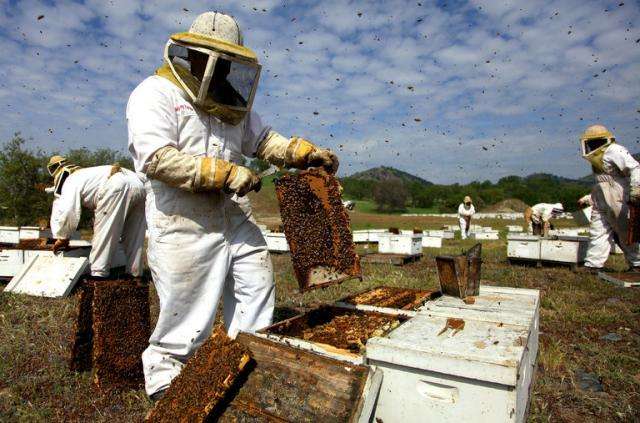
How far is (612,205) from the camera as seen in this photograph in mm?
7969

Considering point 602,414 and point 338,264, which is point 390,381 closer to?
point 338,264

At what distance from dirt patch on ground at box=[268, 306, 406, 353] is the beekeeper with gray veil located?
0.92 feet

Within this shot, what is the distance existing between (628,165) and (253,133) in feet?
23.9

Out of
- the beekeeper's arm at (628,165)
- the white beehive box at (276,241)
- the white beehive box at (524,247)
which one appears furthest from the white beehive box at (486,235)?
the beekeeper's arm at (628,165)

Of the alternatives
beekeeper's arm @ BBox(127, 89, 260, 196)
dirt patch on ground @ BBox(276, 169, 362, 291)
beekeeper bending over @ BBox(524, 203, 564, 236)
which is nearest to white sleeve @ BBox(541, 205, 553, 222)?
beekeeper bending over @ BBox(524, 203, 564, 236)

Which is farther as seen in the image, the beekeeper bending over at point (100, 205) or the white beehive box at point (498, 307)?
the beekeeper bending over at point (100, 205)

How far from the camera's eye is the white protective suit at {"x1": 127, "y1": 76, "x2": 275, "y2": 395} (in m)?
2.78

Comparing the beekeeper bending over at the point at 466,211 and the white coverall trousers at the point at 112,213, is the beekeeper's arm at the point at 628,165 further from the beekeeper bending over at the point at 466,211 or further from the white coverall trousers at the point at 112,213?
the beekeeper bending over at the point at 466,211

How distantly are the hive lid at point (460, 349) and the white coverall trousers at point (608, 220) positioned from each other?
7086 mm

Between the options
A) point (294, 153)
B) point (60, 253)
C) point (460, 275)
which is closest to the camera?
point (460, 275)

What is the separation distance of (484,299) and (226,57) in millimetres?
2527

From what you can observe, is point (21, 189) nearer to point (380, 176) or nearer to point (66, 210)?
point (66, 210)

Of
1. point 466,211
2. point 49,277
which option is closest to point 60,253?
point 49,277

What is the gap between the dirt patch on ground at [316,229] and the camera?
3.07 m
